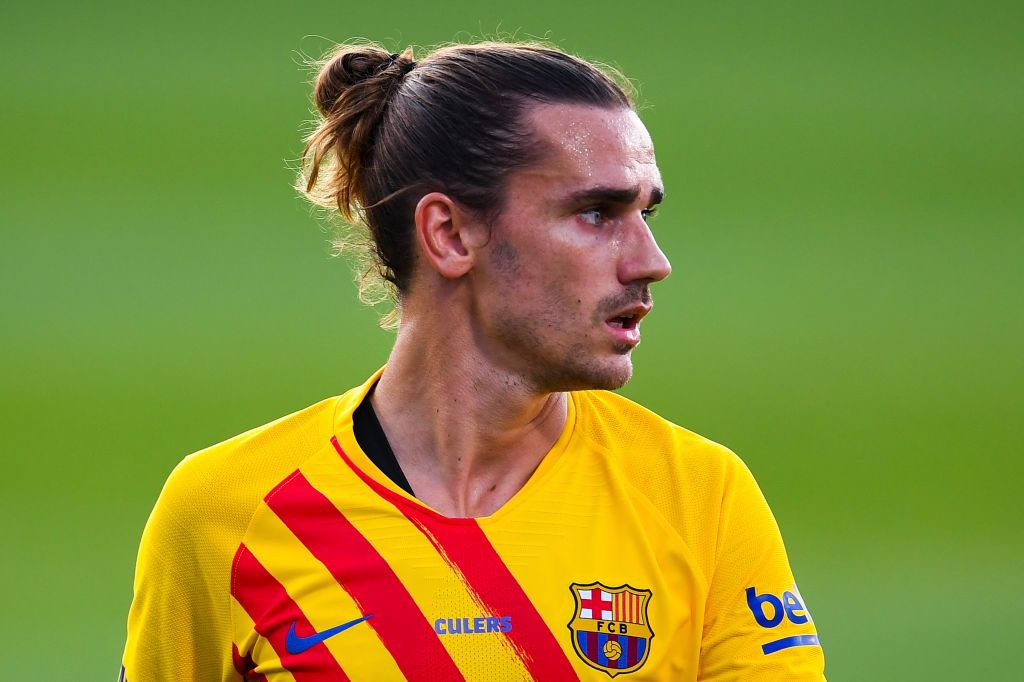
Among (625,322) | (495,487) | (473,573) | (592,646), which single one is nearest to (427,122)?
(625,322)

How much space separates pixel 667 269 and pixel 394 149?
1.32ft

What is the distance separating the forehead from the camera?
1600 millimetres

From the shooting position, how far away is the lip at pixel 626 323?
1611mm

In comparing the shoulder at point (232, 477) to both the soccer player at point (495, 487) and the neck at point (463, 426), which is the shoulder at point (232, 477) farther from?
the neck at point (463, 426)

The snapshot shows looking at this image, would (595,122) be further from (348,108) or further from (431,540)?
(431,540)

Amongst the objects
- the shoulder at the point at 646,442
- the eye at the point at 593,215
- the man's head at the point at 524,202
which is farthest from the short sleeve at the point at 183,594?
the eye at the point at 593,215

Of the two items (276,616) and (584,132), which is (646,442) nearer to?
(584,132)

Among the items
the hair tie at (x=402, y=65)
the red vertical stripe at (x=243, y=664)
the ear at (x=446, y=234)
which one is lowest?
the red vertical stripe at (x=243, y=664)

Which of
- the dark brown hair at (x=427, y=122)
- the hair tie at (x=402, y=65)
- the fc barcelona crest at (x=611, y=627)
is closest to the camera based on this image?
the fc barcelona crest at (x=611, y=627)

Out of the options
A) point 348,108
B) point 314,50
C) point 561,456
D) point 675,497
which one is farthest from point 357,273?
point 314,50

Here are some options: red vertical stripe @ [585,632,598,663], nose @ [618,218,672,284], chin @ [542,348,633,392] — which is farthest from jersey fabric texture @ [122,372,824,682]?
nose @ [618,218,672,284]

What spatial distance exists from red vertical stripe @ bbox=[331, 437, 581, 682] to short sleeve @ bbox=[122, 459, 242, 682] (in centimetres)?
22

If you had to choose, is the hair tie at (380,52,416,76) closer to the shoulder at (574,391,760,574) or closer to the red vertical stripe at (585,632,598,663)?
the shoulder at (574,391,760,574)

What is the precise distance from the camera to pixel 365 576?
1.61 m
